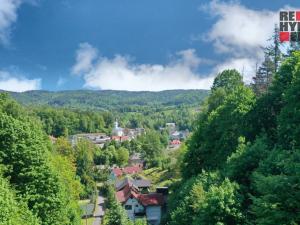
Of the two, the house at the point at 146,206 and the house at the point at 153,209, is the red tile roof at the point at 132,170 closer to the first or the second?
the house at the point at 146,206

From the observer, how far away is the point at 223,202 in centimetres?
2119

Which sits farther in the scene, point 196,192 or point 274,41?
point 274,41

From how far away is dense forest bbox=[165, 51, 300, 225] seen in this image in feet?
46.0

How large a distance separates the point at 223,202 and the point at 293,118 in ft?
28.3

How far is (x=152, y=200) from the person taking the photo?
63469mm

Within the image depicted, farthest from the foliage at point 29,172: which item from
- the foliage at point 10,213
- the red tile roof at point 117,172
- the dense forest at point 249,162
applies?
the red tile roof at point 117,172

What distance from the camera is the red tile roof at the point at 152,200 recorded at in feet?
205

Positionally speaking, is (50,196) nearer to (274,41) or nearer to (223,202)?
(223,202)

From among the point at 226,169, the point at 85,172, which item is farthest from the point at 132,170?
the point at 226,169

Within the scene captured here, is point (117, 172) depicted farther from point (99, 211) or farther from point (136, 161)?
point (99, 211)

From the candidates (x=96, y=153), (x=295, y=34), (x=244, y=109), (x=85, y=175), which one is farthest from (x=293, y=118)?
(x=96, y=153)

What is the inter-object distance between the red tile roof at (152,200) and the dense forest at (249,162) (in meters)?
18.4

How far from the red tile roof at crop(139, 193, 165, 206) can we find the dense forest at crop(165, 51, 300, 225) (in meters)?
18.4

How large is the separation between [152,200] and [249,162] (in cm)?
3972
